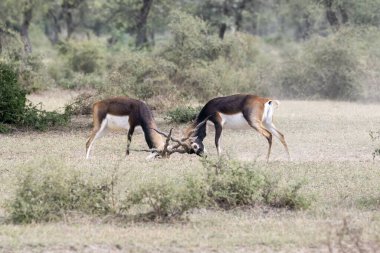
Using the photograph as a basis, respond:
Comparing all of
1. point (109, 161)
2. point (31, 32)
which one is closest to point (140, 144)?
point (109, 161)

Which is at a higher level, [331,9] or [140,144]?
[331,9]

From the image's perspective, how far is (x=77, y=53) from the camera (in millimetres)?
32312

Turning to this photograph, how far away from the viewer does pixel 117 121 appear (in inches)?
543

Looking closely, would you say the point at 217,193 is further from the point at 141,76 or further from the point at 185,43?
the point at 185,43

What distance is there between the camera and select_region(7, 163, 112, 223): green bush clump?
28.7ft

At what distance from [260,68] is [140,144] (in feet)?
41.7

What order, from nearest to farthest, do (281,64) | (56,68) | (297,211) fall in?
(297,211)
(281,64)
(56,68)

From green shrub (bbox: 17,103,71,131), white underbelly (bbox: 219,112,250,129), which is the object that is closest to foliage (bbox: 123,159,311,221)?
white underbelly (bbox: 219,112,250,129)

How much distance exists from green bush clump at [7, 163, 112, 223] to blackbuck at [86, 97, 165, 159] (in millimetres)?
4425

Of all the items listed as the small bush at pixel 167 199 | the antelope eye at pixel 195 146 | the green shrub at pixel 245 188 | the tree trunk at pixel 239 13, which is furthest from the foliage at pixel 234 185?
the tree trunk at pixel 239 13

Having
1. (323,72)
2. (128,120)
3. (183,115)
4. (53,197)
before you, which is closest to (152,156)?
(128,120)

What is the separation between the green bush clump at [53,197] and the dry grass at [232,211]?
0.16m

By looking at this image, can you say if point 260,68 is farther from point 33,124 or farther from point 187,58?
point 33,124

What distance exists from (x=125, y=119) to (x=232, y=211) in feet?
15.2
